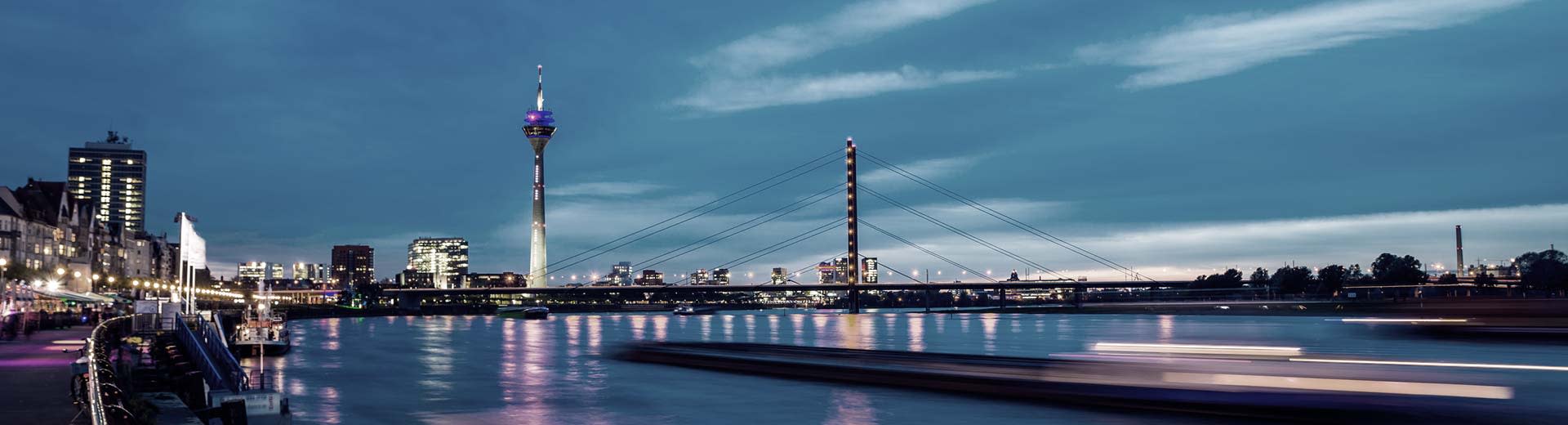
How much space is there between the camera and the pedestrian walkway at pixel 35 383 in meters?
19.4

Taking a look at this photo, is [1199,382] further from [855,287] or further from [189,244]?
[855,287]

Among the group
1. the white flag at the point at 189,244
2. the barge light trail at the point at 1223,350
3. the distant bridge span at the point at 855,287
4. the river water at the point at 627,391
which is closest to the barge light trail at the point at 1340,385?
the river water at the point at 627,391

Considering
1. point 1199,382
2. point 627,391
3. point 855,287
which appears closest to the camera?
point 1199,382

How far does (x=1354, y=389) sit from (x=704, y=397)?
54.2ft

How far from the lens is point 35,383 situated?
24641 millimetres

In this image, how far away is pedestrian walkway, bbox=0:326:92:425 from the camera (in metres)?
19.4

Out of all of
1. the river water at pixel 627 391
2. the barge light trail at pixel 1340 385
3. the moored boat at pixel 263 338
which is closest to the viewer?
the barge light trail at pixel 1340 385

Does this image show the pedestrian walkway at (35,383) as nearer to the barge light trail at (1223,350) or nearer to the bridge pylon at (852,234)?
the barge light trail at (1223,350)

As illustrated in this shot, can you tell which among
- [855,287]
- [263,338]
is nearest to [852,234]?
[855,287]

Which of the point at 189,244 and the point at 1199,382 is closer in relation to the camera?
the point at 1199,382

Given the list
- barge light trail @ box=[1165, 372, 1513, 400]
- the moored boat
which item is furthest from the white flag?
barge light trail @ box=[1165, 372, 1513, 400]

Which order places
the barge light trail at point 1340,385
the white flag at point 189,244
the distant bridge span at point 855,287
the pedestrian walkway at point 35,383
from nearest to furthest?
the pedestrian walkway at point 35,383 → the barge light trail at point 1340,385 → the white flag at point 189,244 → the distant bridge span at point 855,287

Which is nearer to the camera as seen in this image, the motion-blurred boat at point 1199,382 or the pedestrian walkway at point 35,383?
the pedestrian walkway at point 35,383

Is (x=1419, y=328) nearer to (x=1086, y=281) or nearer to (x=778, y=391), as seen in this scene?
(x=778, y=391)
